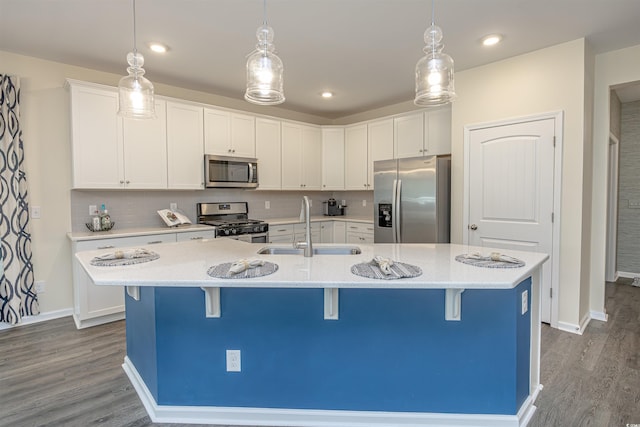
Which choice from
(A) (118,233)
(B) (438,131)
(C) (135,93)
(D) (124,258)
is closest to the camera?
(D) (124,258)

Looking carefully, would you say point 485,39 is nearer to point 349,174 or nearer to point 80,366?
point 349,174

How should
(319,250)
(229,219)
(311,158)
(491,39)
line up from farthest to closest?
(311,158), (229,219), (491,39), (319,250)

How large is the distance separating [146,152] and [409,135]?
3.21 m

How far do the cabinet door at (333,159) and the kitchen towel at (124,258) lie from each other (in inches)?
143

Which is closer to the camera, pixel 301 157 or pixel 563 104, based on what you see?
pixel 563 104

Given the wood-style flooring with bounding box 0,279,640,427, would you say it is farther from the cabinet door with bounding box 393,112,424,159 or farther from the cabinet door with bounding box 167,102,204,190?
the cabinet door with bounding box 393,112,424,159

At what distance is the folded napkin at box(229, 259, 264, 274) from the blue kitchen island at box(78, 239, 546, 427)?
4.7 inches

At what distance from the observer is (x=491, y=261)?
1.88 metres

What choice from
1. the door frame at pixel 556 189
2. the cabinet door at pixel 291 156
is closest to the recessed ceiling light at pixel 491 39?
the door frame at pixel 556 189

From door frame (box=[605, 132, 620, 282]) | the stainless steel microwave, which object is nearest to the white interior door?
door frame (box=[605, 132, 620, 282])

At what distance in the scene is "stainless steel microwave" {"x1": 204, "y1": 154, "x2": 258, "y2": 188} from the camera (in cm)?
417

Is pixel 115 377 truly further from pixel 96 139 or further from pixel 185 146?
pixel 185 146

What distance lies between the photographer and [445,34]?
288 cm

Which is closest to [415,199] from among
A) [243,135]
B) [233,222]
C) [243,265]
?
[233,222]
